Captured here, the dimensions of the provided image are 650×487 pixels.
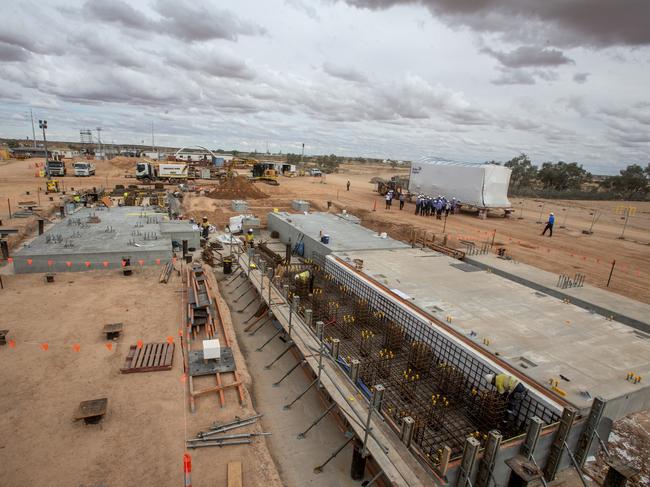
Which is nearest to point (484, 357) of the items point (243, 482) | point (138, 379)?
point (243, 482)

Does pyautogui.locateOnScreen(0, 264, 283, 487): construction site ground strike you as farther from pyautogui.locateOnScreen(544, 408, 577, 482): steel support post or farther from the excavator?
the excavator

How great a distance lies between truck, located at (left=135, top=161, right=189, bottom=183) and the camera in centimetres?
5173

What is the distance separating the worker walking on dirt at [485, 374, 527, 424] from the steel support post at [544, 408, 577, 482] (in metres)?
0.90

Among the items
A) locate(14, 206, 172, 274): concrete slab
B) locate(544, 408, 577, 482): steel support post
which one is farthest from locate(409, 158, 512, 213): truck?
locate(544, 408, 577, 482): steel support post

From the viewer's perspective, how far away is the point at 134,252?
17047mm

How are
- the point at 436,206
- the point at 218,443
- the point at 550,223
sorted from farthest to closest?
the point at 436,206, the point at 550,223, the point at 218,443

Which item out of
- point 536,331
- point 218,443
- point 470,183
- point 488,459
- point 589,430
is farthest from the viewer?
point 470,183

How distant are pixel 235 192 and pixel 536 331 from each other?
113 feet

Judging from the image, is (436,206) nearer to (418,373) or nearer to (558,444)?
(418,373)

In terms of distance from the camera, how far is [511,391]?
7.56 meters

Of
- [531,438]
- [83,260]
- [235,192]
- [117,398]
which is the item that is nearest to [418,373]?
[531,438]

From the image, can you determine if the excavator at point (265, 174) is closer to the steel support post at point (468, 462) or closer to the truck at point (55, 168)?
the truck at point (55, 168)

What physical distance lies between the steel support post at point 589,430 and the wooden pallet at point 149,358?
9.55 meters

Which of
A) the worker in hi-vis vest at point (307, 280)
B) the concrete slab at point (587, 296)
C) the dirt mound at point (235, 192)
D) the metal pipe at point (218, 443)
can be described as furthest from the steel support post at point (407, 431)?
the dirt mound at point (235, 192)
